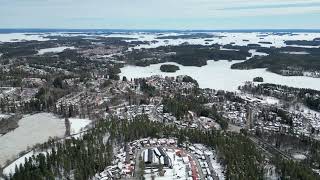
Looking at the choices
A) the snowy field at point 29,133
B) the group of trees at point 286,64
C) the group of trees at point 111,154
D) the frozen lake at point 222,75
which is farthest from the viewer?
the group of trees at point 286,64

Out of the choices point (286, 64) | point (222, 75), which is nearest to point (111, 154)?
point (222, 75)

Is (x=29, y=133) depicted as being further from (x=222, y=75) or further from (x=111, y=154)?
(x=222, y=75)

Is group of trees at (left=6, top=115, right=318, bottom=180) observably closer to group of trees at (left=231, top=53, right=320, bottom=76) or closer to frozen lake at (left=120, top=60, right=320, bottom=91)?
frozen lake at (left=120, top=60, right=320, bottom=91)

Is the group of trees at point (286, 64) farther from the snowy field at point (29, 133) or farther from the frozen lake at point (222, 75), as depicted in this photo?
the snowy field at point (29, 133)

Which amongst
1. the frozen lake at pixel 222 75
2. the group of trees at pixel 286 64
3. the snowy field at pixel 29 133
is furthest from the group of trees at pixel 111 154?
the group of trees at pixel 286 64

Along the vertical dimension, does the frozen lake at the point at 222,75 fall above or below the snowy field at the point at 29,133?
above

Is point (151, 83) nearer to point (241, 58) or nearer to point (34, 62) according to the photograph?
point (34, 62)

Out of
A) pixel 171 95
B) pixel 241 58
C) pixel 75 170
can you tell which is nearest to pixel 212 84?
pixel 171 95
